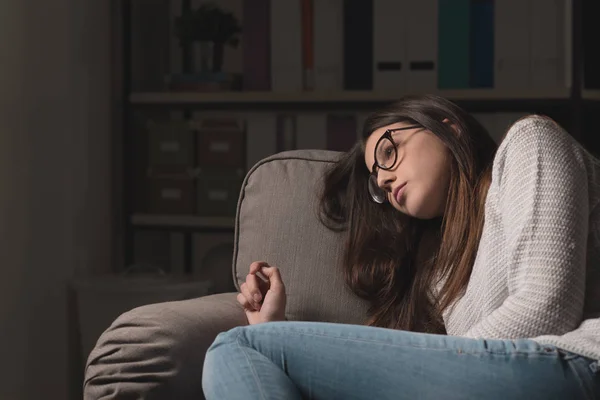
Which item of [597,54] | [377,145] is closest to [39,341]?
[377,145]

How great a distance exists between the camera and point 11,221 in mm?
2312

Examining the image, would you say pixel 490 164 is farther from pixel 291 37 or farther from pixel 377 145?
pixel 291 37

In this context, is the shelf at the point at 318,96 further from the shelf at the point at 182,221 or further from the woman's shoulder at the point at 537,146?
the woman's shoulder at the point at 537,146

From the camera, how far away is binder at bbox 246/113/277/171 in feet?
8.96

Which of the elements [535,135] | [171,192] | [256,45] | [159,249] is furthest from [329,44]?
[535,135]

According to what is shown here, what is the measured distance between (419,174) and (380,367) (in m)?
0.46

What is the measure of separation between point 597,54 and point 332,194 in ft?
4.08

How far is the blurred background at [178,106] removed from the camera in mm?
2403

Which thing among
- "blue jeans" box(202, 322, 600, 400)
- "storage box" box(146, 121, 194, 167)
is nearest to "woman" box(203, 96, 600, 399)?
"blue jeans" box(202, 322, 600, 400)

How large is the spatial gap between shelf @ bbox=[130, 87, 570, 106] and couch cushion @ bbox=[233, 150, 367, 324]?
0.82 metres

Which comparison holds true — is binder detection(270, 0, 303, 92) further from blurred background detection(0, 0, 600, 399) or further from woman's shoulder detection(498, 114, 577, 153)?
woman's shoulder detection(498, 114, 577, 153)

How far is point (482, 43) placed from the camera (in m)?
2.58

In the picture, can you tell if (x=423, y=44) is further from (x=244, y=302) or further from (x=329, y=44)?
(x=244, y=302)

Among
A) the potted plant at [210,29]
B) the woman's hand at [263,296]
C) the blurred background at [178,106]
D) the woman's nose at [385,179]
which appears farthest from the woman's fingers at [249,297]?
the potted plant at [210,29]
